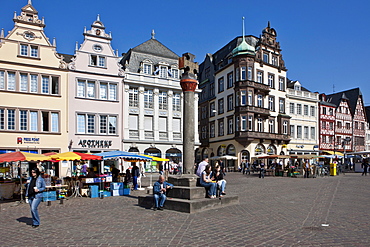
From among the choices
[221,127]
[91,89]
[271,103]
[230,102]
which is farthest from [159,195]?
[271,103]

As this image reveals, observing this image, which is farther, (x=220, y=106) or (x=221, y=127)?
(x=220, y=106)

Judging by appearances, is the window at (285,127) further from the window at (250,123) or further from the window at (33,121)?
the window at (33,121)

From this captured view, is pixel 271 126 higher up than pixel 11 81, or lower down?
lower down

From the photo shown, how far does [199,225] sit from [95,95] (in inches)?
1085

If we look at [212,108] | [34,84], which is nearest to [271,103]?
[212,108]

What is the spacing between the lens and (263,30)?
49.9m

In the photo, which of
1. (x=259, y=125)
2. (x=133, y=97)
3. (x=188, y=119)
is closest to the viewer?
(x=188, y=119)

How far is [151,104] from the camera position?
128 feet

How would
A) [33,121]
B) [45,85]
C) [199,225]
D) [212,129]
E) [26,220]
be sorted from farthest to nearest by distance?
1. [212,129]
2. [45,85]
3. [33,121]
4. [26,220]
5. [199,225]

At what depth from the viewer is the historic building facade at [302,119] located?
53.8m

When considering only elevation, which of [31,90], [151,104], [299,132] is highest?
[31,90]

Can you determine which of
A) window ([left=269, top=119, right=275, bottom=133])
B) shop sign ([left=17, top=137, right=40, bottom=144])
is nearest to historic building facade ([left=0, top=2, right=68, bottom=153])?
shop sign ([left=17, top=137, right=40, bottom=144])

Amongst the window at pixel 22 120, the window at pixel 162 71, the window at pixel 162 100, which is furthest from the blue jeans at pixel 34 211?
the window at pixel 162 71

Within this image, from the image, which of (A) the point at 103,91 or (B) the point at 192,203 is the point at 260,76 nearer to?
(A) the point at 103,91
